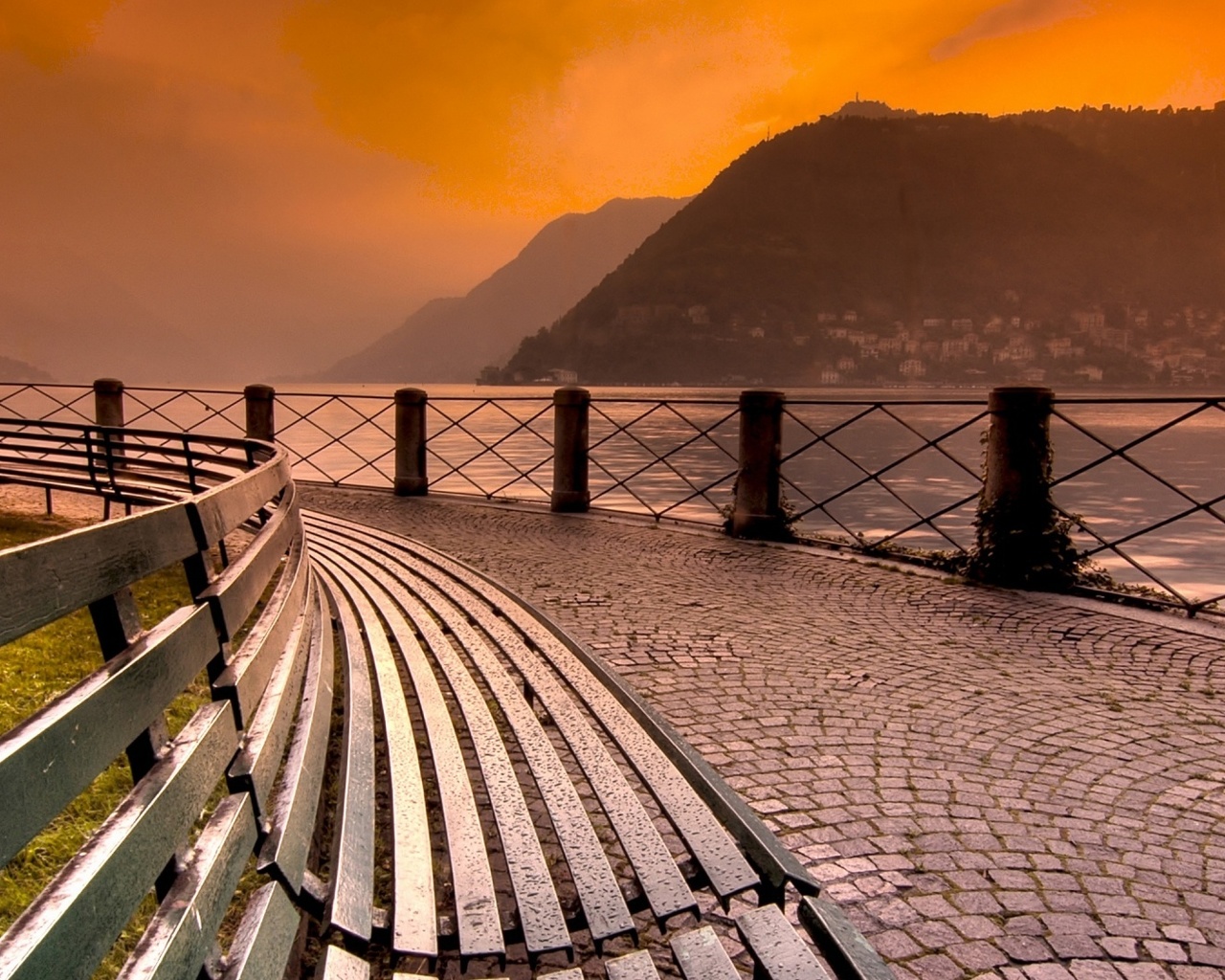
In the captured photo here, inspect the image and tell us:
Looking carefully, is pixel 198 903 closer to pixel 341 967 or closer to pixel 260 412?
pixel 341 967

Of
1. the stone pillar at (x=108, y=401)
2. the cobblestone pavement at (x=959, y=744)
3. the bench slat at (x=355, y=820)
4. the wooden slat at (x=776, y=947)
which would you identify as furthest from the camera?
the stone pillar at (x=108, y=401)

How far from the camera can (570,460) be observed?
972 cm

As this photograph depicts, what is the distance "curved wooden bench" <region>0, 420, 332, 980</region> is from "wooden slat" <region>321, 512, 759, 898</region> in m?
0.84

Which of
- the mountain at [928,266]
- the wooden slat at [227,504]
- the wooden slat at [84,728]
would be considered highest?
the mountain at [928,266]

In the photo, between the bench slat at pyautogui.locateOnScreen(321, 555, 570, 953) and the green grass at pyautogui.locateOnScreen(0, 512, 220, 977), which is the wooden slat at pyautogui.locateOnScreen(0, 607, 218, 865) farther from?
the bench slat at pyautogui.locateOnScreen(321, 555, 570, 953)

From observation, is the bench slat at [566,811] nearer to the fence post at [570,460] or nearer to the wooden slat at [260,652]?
the wooden slat at [260,652]

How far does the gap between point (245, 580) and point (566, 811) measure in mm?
947

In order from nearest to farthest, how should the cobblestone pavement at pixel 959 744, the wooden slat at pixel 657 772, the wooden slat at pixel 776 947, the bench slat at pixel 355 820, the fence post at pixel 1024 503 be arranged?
the wooden slat at pixel 776 947 < the bench slat at pixel 355 820 < the wooden slat at pixel 657 772 < the cobblestone pavement at pixel 959 744 < the fence post at pixel 1024 503

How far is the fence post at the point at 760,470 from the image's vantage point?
799 cm

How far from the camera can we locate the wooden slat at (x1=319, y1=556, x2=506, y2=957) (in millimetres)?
1668

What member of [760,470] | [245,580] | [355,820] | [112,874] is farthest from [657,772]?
[760,470]

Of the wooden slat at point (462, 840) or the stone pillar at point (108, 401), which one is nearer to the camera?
the wooden slat at point (462, 840)

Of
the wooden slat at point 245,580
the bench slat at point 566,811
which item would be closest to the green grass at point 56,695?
the wooden slat at point 245,580

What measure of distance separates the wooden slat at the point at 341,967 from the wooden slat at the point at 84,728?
1.73 feet
